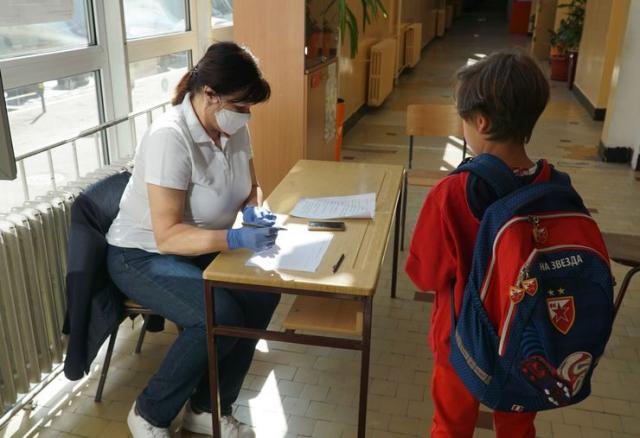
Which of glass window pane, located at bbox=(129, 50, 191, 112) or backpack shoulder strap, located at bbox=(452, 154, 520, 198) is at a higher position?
backpack shoulder strap, located at bbox=(452, 154, 520, 198)

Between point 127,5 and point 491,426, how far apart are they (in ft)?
8.00

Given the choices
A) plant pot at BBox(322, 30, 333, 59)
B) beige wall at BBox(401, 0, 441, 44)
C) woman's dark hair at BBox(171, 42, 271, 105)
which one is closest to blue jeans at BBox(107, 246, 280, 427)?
woman's dark hair at BBox(171, 42, 271, 105)

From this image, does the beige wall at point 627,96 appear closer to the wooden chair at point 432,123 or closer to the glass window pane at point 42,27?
the wooden chair at point 432,123

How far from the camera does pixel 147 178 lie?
1.72 meters

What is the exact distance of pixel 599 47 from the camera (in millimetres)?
6652

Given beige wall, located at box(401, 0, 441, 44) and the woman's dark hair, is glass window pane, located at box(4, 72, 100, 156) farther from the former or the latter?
beige wall, located at box(401, 0, 441, 44)

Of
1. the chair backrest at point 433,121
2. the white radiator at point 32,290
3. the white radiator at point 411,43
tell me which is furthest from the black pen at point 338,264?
the white radiator at point 411,43

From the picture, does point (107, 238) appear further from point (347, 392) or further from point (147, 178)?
point (347, 392)

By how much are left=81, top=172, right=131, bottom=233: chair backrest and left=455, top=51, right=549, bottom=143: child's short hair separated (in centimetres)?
120

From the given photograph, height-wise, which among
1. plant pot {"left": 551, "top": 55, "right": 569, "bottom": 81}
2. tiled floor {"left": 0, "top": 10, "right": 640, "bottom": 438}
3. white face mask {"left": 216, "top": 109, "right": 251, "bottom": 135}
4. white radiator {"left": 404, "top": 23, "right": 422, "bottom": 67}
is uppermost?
white face mask {"left": 216, "top": 109, "right": 251, "bottom": 135}

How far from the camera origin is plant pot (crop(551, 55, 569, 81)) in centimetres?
899

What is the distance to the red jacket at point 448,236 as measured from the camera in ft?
4.19

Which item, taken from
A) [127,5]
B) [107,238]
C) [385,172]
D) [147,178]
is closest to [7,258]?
[107,238]

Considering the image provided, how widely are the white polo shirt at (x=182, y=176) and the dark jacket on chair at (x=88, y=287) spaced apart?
7 cm
